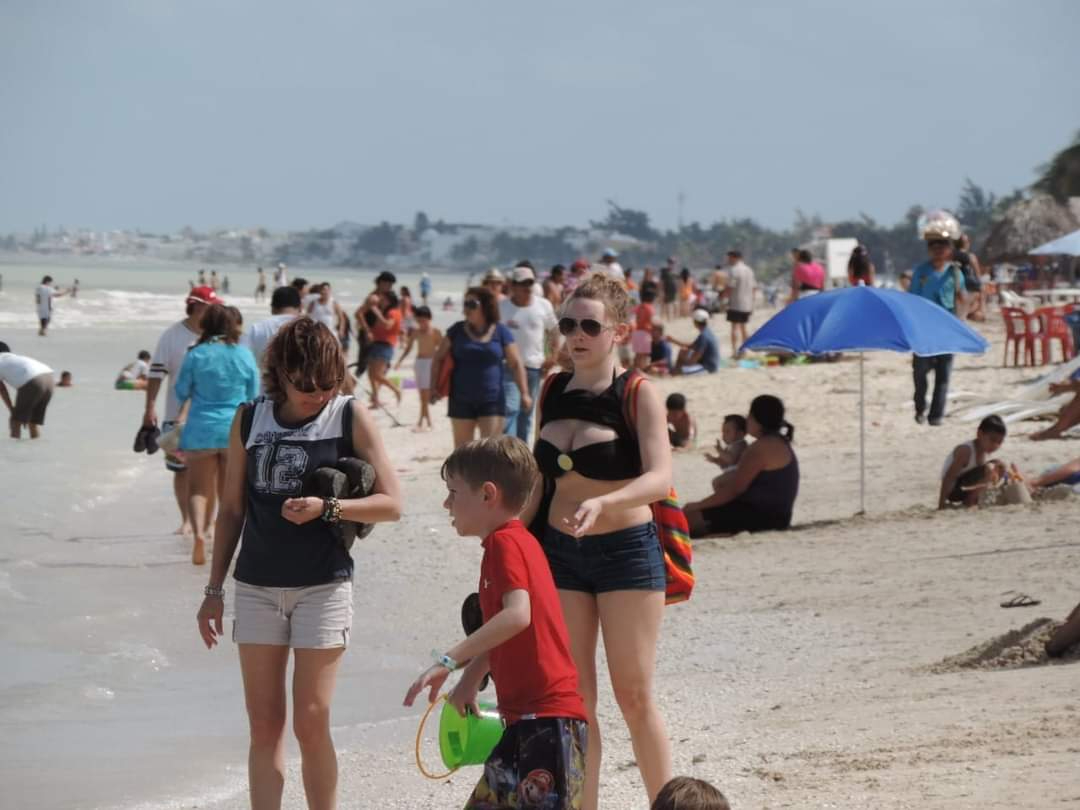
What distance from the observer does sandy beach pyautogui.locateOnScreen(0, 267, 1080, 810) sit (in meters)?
4.97

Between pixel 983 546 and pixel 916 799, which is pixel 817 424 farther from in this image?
pixel 916 799

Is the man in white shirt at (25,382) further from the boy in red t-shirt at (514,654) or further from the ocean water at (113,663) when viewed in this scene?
the boy in red t-shirt at (514,654)

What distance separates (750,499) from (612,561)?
631cm

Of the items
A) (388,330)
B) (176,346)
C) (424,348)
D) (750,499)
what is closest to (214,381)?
(176,346)

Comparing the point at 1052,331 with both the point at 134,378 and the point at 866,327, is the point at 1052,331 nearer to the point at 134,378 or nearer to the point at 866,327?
the point at 866,327

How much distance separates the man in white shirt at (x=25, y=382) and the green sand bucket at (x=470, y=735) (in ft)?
22.8

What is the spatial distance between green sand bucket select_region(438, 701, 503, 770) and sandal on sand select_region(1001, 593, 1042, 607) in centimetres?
457

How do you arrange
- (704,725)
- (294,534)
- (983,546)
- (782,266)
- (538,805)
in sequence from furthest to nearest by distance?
(782,266), (983,546), (704,725), (294,534), (538,805)

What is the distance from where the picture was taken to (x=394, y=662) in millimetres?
7453

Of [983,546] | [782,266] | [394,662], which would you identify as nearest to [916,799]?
[394,662]

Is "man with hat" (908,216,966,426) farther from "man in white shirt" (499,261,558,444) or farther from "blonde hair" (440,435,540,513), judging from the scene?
"blonde hair" (440,435,540,513)

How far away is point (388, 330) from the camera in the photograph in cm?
1936

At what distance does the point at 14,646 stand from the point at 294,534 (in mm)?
4311

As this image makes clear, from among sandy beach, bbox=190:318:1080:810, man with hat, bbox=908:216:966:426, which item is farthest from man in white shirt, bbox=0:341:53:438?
man with hat, bbox=908:216:966:426
